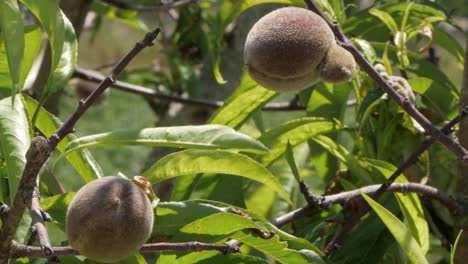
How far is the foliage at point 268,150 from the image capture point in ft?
3.40

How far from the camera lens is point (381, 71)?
4.81 feet

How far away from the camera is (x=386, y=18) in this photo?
5.01 feet

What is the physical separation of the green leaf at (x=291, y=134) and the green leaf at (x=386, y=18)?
0.71 feet

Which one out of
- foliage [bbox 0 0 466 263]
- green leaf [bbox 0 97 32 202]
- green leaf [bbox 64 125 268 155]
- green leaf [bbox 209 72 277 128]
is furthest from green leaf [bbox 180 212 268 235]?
green leaf [bbox 209 72 277 128]

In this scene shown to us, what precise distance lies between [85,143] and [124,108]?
5798 millimetres

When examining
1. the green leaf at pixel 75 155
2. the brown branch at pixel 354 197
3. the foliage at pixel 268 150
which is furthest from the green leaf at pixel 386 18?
the green leaf at pixel 75 155

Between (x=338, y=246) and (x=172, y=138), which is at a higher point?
(x=172, y=138)

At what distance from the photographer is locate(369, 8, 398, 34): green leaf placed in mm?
1509

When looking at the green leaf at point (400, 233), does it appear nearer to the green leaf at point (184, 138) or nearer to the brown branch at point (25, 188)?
the green leaf at point (184, 138)

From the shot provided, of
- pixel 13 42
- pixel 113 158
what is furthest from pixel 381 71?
pixel 113 158

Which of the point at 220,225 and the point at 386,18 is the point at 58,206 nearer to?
the point at 220,225

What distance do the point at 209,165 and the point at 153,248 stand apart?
166 millimetres

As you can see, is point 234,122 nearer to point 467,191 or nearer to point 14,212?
point 467,191

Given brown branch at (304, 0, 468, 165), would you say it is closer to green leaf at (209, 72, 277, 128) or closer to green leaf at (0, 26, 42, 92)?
green leaf at (209, 72, 277, 128)
